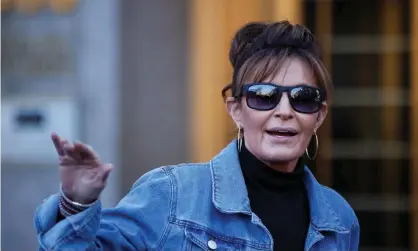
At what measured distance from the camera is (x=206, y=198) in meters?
2.82

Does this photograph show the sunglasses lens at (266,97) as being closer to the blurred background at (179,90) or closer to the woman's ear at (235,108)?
the woman's ear at (235,108)

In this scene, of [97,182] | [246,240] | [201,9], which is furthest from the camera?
[201,9]

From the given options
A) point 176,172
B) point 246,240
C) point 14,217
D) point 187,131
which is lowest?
point 14,217

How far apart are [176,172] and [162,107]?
394cm

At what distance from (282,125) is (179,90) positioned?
3873 millimetres

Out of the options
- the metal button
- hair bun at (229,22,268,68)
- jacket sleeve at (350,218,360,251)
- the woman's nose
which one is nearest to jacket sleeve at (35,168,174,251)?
the metal button

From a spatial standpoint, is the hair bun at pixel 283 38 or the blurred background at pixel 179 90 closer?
the hair bun at pixel 283 38

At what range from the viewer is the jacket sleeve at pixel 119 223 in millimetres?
2422

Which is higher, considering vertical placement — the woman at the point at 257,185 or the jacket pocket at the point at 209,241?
the woman at the point at 257,185

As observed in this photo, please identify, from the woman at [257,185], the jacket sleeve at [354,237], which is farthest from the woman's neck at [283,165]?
the jacket sleeve at [354,237]

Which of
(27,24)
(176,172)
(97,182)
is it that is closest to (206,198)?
(176,172)

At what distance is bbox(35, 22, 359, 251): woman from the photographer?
2.72 m

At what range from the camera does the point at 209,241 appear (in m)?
2.76

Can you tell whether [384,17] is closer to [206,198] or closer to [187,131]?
[187,131]
